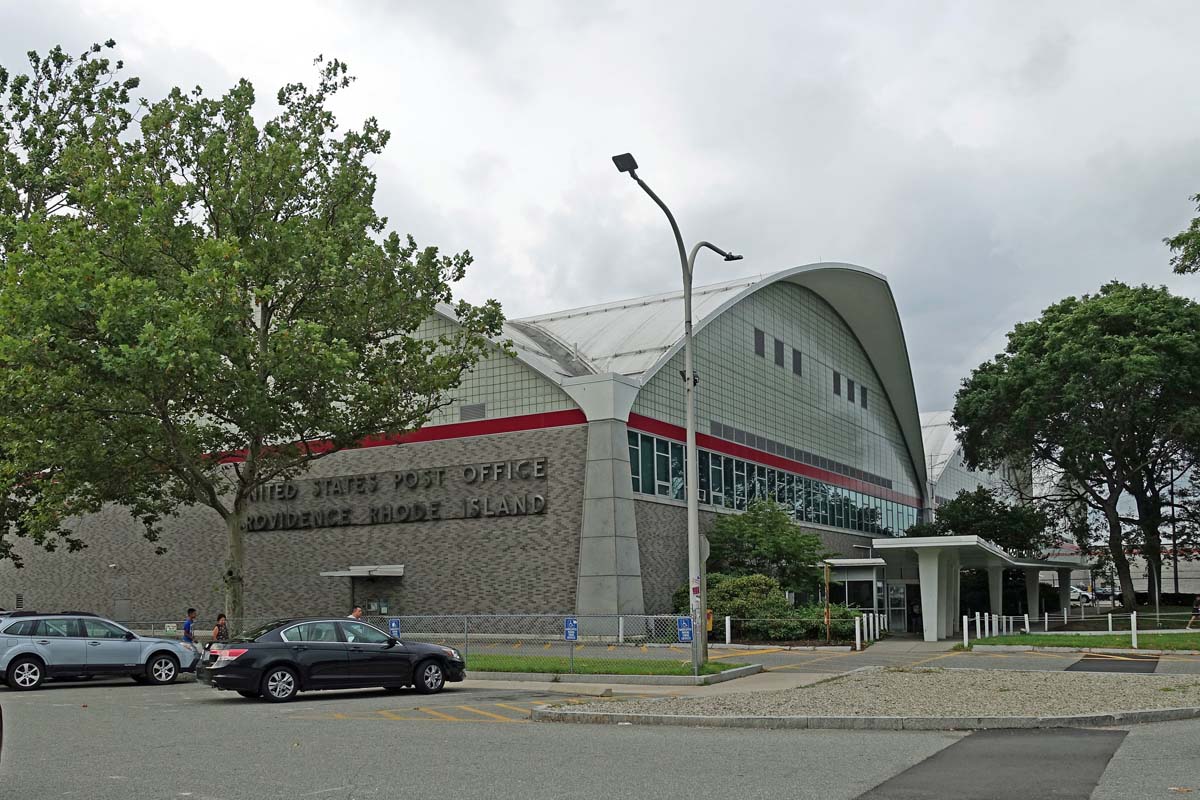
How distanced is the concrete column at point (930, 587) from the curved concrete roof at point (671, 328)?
10.9 metres

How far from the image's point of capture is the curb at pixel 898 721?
13.8 meters

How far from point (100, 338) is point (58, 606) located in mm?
27252

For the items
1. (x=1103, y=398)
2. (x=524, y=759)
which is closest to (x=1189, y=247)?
(x=1103, y=398)

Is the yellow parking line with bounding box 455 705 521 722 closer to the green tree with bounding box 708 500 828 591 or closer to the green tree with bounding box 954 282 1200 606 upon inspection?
the green tree with bounding box 708 500 828 591

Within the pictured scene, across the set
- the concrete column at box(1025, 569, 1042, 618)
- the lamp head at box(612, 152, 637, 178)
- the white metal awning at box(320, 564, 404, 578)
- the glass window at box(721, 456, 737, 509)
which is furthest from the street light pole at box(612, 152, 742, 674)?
the concrete column at box(1025, 569, 1042, 618)

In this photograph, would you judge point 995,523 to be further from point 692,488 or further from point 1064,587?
point 692,488

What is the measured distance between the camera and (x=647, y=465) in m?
37.6

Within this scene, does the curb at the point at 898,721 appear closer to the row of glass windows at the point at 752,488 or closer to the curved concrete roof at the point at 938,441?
the row of glass windows at the point at 752,488

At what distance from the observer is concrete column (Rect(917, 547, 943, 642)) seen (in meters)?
37.6

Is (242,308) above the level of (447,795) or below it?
above

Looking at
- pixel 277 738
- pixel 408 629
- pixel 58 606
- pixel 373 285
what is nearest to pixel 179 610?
pixel 58 606

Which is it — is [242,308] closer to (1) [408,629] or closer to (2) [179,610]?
(1) [408,629]

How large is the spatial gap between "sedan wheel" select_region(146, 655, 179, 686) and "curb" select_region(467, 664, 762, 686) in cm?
622

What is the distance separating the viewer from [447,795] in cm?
927
